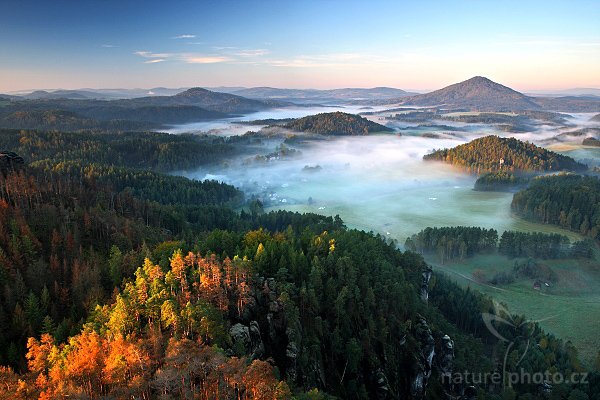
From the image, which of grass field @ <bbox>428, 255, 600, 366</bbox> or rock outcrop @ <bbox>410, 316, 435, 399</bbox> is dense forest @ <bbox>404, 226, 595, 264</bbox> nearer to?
grass field @ <bbox>428, 255, 600, 366</bbox>

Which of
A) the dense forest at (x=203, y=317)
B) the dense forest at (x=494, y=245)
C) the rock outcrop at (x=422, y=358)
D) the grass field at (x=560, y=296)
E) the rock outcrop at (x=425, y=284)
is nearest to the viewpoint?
the dense forest at (x=203, y=317)

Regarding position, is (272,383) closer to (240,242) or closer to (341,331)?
(341,331)

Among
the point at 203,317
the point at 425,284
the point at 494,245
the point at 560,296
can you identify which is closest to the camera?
the point at 203,317

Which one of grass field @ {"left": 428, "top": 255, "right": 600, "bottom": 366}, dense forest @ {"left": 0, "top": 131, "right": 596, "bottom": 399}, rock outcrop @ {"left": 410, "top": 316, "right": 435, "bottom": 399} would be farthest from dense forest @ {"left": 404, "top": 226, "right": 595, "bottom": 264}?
rock outcrop @ {"left": 410, "top": 316, "right": 435, "bottom": 399}

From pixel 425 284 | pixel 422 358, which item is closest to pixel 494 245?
pixel 425 284

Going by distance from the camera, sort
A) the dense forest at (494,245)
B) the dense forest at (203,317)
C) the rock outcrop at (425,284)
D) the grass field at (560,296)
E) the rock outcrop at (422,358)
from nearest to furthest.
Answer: the dense forest at (203,317), the rock outcrop at (422,358), the rock outcrop at (425,284), the grass field at (560,296), the dense forest at (494,245)

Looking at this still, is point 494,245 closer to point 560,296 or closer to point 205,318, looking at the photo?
point 560,296

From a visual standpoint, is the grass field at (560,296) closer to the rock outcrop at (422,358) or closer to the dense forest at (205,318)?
the dense forest at (205,318)

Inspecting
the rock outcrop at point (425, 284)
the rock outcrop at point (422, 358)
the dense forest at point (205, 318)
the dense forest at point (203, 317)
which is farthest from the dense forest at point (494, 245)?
the rock outcrop at point (422, 358)

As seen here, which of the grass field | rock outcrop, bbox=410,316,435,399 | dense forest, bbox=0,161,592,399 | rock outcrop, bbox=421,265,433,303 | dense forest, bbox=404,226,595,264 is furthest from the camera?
dense forest, bbox=404,226,595,264
